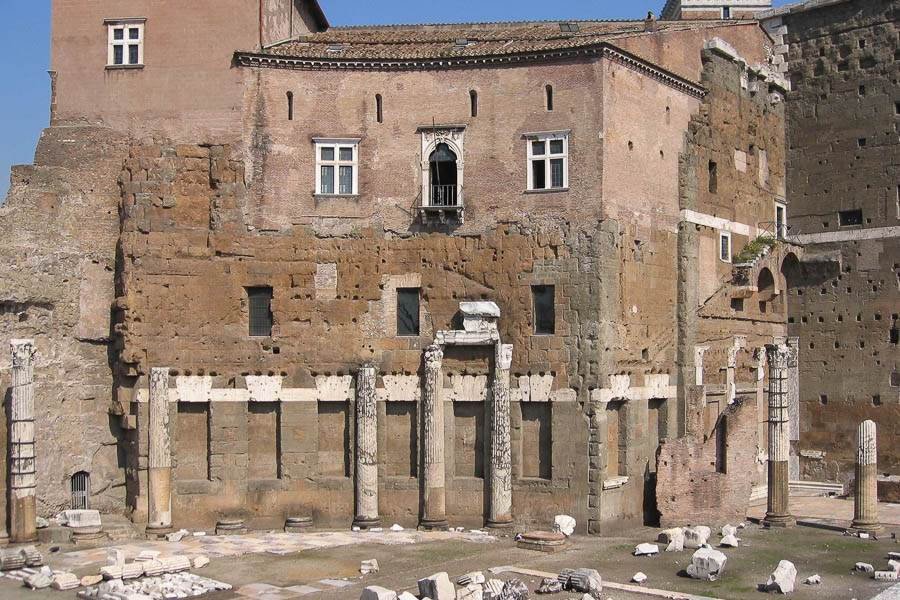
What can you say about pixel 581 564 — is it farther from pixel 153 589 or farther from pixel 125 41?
pixel 125 41

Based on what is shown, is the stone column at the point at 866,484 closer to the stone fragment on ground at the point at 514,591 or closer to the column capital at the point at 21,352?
the stone fragment on ground at the point at 514,591

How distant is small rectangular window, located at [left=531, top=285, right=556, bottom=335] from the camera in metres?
27.5

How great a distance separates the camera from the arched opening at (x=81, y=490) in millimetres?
27344

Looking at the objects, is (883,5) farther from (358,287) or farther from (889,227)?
(358,287)

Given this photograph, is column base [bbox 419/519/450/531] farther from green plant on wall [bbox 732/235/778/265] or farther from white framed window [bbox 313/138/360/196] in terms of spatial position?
green plant on wall [bbox 732/235/778/265]

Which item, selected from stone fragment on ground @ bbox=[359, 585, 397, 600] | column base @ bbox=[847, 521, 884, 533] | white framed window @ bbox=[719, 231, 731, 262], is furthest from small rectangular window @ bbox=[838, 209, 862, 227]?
stone fragment on ground @ bbox=[359, 585, 397, 600]

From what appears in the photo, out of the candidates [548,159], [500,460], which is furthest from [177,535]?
[548,159]

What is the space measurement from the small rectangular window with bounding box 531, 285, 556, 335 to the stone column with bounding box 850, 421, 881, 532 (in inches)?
319

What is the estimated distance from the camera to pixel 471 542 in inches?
1001

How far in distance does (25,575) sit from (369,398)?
8.92 metres

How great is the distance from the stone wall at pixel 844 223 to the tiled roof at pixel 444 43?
14.8 feet

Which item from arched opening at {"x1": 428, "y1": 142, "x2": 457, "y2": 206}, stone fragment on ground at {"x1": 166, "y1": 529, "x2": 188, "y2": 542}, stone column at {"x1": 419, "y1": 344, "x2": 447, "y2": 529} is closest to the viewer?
stone fragment on ground at {"x1": 166, "y1": 529, "x2": 188, "y2": 542}

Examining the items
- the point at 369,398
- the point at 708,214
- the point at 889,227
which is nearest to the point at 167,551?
the point at 369,398

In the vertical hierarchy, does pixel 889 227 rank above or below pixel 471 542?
above
